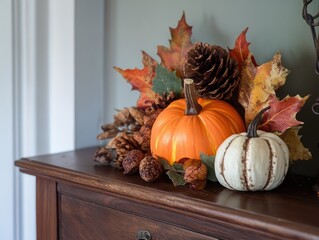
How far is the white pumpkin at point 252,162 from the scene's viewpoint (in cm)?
57

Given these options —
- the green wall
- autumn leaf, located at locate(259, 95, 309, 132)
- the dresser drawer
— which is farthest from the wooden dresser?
the green wall

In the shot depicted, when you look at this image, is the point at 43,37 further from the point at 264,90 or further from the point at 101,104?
the point at 264,90

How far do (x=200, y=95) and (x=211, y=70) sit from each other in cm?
5

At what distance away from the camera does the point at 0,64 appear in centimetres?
107

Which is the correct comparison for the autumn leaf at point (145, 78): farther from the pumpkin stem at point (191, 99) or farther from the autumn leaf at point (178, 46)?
the pumpkin stem at point (191, 99)

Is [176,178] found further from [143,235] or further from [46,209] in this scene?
[46,209]

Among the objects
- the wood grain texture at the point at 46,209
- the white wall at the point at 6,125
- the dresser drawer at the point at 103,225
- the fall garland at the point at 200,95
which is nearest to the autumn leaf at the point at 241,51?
the fall garland at the point at 200,95

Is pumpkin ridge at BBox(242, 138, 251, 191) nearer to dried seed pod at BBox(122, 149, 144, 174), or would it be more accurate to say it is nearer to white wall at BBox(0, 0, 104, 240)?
dried seed pod at BBox(122, 149, 144, 174)

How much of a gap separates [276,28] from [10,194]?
2.69 feet

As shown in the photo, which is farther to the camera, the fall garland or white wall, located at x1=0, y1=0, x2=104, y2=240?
white wall, located at x1=0, y1=0, x2=104, y2=240

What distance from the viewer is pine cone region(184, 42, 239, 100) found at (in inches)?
27.2

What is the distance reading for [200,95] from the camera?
716mm

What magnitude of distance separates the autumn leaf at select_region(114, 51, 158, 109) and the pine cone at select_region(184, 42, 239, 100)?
6.3 inches

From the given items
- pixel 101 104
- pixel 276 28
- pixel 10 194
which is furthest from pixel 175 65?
pixel 10 194
